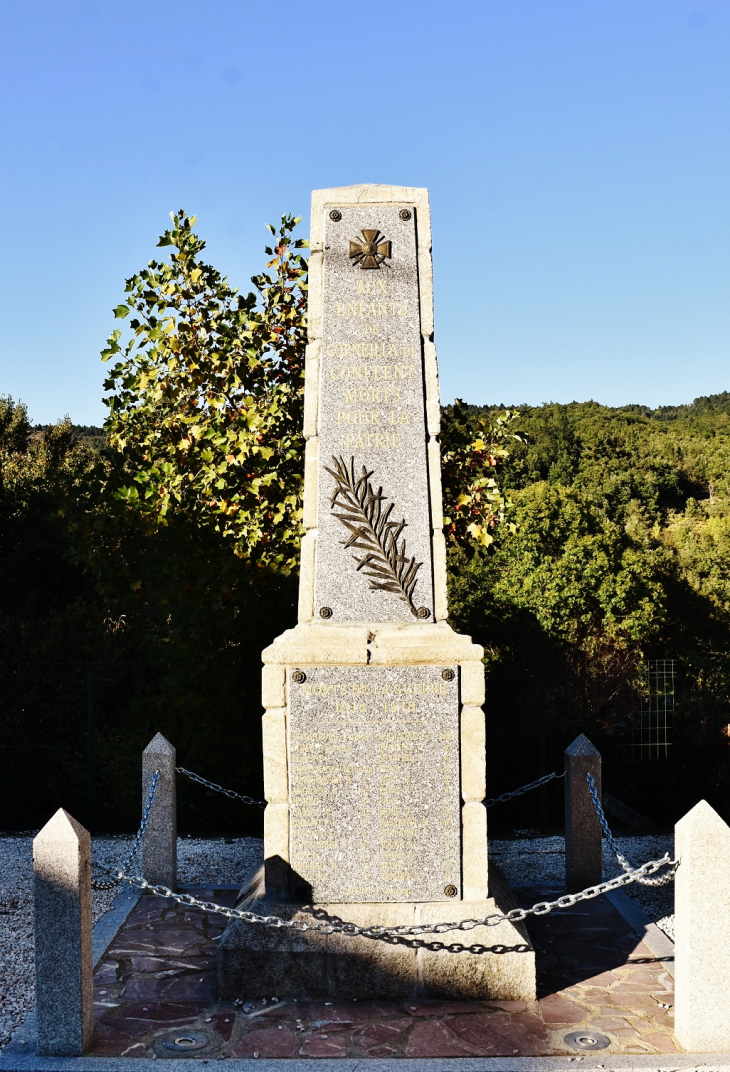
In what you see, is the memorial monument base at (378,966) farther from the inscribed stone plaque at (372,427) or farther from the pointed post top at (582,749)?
the pointed post top at (582,749)

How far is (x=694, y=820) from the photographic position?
13.4ft

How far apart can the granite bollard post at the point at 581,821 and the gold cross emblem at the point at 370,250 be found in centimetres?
318

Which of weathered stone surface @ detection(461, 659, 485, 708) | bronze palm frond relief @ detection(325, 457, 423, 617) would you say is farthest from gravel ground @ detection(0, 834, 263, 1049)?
bronze palm frond relief @ detection(325, 457, 423, 617)

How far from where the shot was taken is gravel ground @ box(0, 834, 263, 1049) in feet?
16.5

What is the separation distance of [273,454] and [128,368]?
61.8 inches

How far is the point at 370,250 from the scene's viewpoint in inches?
208

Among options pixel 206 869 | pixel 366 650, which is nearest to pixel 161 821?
pixel 206 869

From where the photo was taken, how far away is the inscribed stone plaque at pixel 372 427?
16.7 feet

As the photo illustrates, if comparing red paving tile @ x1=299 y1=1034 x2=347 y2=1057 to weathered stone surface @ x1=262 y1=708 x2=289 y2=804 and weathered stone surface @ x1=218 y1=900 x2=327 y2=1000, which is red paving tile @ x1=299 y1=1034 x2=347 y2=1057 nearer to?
weathered stone surface @ x1=218 y1=900 x2=327 y2=1000

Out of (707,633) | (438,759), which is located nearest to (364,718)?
(438,759)

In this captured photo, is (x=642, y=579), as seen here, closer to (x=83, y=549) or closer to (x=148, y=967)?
(x=83, y=549)

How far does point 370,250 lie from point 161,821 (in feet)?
12.5

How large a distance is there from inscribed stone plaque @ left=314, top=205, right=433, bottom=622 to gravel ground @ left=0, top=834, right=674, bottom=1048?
265cm

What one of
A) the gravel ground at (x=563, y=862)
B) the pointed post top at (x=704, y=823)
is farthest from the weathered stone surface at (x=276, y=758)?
the gravel ground at (x=563, y=862)
